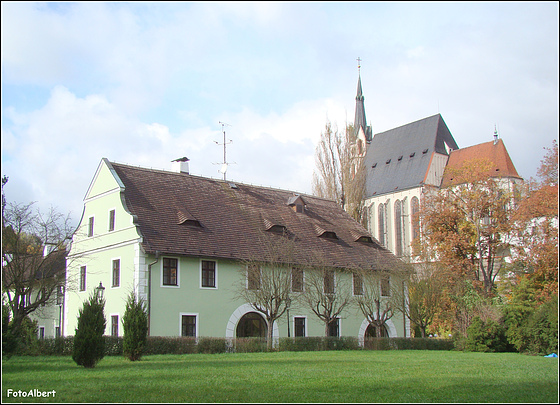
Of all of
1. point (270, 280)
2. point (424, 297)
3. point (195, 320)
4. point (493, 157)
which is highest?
point (493, 157)

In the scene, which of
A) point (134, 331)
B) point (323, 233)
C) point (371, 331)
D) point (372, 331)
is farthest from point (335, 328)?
point (134, 331)

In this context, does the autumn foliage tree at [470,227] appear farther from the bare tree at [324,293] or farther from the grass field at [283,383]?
the grass field at [283,383]

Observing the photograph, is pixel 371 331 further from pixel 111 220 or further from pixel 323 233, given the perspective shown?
pixel 111 220

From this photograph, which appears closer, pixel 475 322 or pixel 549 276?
pixel 549 276

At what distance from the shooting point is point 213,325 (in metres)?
29.7

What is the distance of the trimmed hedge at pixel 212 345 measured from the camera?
23.6m

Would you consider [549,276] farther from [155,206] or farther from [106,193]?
[106,193]

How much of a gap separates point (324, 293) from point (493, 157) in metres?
45.5

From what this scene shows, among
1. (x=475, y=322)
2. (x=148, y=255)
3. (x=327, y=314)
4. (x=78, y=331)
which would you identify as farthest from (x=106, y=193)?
(x=475, y=322)

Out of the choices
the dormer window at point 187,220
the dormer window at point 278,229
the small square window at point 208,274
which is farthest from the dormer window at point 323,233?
the small square window at point 208,274

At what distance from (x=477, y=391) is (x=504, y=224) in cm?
2733

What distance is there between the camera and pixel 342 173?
4872cm

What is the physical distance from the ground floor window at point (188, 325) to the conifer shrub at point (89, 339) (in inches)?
487

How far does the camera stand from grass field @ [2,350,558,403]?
35.6 feet
